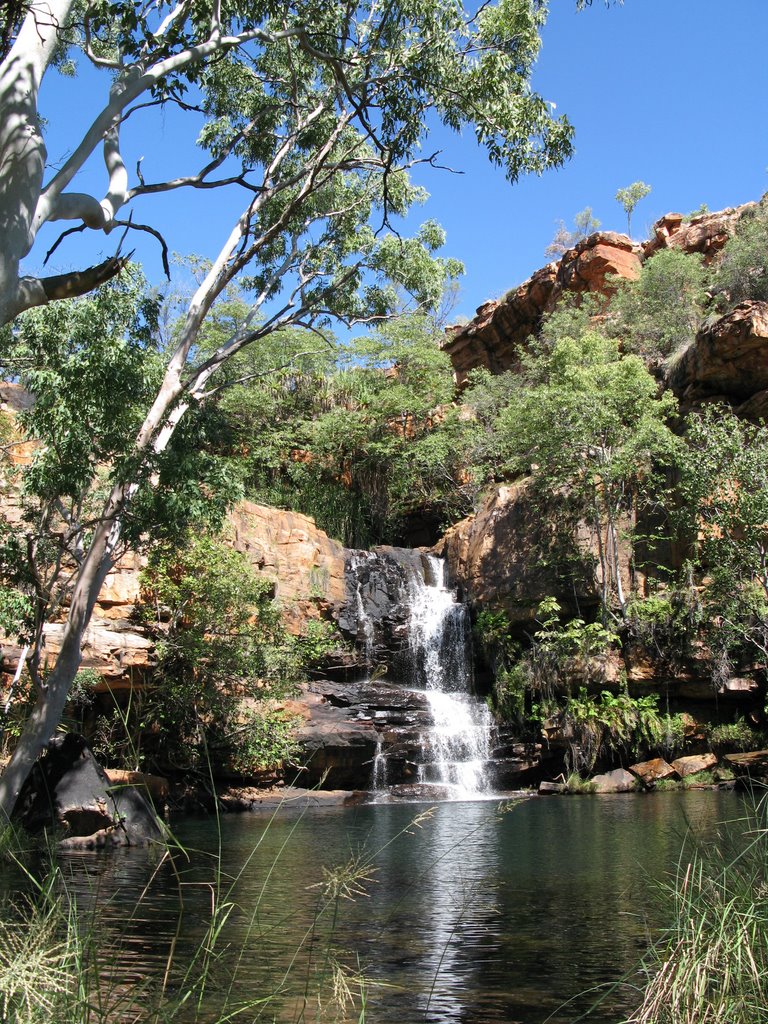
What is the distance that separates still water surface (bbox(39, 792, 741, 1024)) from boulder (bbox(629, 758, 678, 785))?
530 cm

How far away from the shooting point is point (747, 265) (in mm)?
25938

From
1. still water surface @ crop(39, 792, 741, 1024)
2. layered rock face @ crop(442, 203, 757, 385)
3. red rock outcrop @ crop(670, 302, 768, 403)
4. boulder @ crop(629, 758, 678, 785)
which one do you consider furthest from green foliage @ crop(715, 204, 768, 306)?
still water surface @ crop(39, 792, 741, 1024)

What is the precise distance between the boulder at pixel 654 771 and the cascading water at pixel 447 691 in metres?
3.31

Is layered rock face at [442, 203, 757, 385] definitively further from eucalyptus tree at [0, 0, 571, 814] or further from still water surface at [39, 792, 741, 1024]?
still water surface at [39, 792, 741, 1024]

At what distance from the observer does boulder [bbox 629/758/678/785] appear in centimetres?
1855

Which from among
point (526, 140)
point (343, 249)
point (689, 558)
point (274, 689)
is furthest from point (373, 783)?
point (526, 140)

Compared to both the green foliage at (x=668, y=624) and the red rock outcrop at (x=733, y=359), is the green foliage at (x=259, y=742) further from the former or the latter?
the red rock outcrop at (x=733, y=359)

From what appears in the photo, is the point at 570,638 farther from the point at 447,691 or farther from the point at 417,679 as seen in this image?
the point at 417,679

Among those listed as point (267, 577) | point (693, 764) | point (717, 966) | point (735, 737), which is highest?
point (267, 577)

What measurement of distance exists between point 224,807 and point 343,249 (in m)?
11.0

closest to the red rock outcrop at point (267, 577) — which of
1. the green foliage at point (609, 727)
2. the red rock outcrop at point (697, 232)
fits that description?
the green foliage at point (609, 727)

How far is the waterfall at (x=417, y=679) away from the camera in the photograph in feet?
62.3

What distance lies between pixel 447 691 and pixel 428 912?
15012 millimetres

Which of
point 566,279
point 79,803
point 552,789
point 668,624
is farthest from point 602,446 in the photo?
point 79,803
